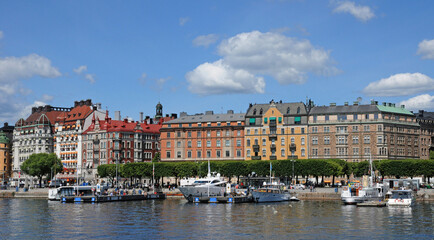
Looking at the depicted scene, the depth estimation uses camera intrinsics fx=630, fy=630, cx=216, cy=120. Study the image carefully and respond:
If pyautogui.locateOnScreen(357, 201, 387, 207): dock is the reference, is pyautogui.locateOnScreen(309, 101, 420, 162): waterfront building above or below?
above

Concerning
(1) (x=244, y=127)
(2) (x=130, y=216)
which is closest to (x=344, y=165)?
(1) (x=244, y=127)

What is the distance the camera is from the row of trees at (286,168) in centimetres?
14350

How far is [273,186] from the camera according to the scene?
377 feet

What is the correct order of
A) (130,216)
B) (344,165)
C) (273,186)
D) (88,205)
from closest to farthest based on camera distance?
(130,216)
(88,205)
(273,186)
(344,165)

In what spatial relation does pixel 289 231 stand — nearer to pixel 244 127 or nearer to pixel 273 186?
pixel 273 186

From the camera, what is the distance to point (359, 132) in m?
159

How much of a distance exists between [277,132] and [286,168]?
18769mm

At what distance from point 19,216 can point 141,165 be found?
266 feet

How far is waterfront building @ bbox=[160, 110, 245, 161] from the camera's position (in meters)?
171

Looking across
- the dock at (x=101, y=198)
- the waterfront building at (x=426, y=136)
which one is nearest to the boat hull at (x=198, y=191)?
the dock at (x=101, y=198)

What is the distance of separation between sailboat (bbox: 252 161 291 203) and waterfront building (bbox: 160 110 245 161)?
55.2 metres

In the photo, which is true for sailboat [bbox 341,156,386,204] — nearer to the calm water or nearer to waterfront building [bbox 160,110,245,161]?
the calm water

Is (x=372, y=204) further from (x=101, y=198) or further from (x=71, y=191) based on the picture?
(x=71, y=191)

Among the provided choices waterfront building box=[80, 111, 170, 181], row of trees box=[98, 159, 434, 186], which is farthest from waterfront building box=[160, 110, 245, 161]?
waterfront building box=[80, 111, 170, 181]
